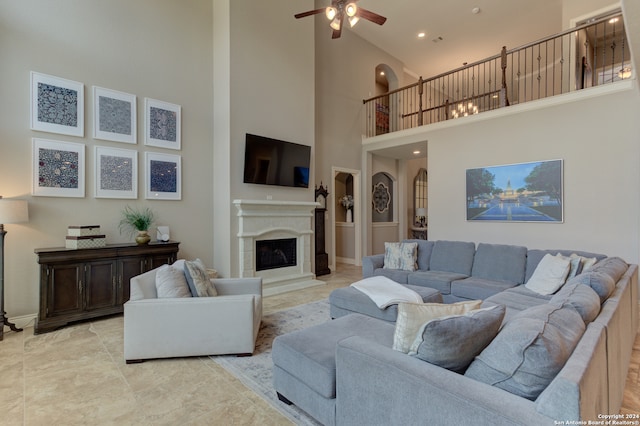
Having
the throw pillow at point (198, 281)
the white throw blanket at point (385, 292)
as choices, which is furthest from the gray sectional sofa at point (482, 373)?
the throw pillow at point (198, 281)

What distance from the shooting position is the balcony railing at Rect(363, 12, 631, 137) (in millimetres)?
5328

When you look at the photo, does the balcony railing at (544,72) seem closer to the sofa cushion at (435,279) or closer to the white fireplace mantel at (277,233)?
the sofa cushion at (435,279)

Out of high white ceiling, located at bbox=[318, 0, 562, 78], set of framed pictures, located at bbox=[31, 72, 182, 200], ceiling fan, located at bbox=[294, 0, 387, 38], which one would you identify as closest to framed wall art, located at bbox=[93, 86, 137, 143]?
set of framed pictures, located at bbox=[31, 72, 182, 200]

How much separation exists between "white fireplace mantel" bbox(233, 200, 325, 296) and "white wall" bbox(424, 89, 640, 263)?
2.94 m

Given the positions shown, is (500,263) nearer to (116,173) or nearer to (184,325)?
(184,325)

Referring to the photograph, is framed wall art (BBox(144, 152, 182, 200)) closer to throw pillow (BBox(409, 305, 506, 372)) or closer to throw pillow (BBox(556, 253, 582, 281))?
throw pillow (BBox(409, 305, 506, 372))

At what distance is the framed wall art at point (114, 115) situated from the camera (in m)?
3.99

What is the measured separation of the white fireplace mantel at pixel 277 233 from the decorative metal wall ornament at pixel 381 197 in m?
2.71

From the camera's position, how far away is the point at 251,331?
271cm

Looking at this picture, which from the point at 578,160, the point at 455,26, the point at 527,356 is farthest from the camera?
the point at 455,26

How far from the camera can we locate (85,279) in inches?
140

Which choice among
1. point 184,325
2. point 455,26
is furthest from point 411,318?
point 455,26

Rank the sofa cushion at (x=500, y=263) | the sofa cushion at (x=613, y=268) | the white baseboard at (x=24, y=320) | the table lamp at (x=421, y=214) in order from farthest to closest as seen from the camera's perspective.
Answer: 1. the table lamp at (x=421, y=214)
2. the sofa cushion at (x=500, y=263)
3. the white baseboard at (x=24, y=320)
4. the sofa cushion at (x=613, y=268)

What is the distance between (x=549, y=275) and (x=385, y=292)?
5.83ft
